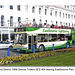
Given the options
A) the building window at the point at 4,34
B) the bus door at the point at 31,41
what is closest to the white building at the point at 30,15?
the building window at the point at 4,34

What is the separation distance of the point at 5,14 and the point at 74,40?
12442mm

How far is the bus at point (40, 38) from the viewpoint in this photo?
2061 cm

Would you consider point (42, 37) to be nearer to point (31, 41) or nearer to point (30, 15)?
point (31, 41)

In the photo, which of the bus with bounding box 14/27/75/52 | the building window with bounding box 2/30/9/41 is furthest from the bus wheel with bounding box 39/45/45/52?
the building window with bounding box 2/30/9/41

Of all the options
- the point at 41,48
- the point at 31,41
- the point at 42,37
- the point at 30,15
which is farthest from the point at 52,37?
the point at 30,15

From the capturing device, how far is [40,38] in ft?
73.7

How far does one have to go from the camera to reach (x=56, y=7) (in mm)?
43469

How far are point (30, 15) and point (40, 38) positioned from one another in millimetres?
13896

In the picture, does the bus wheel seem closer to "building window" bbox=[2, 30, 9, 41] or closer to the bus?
the bus

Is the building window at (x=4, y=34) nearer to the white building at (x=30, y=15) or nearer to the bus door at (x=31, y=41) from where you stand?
the white building at (x=30, y=15)

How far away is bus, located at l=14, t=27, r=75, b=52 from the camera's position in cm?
2061

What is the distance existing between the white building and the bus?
2.89 metres
